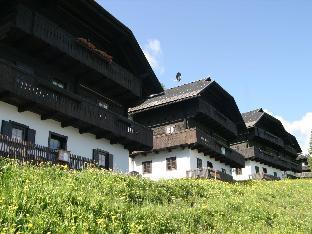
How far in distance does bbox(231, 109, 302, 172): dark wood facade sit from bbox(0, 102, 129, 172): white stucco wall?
2525 centimetres

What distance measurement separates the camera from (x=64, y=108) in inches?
826

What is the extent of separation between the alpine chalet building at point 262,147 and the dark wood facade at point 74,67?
74.0 ft

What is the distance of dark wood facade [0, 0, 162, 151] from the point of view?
763 inches

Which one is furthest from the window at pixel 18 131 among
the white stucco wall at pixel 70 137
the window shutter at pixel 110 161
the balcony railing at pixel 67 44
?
the window shutter at pixel 110 161

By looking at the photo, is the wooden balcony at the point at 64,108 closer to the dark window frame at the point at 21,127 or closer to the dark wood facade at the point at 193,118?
the dark window frame at the point at 21,127

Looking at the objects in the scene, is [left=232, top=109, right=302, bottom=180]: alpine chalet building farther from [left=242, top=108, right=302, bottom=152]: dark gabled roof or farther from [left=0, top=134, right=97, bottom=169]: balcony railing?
[left=0, top=134, right=97, bottom=169]: balcony railing

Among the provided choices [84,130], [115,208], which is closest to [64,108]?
[84,130]

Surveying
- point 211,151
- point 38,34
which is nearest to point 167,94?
point 211,151

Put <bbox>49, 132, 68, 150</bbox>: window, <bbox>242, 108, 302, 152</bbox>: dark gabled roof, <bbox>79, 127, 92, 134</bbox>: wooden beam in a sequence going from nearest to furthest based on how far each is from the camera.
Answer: <bbox>49, 132, 68, 150</bbox>: window < <bbox>79, 127, 92, 134</bbox>: wooden beam < <bbox>242, 108, 302, 152</bbox>: dark gabled roof

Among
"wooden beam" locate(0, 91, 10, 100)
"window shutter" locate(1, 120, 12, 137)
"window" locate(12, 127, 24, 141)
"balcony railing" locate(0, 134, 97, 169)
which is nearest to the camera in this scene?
"balcony railing" locate(0, 134, 97, 169)

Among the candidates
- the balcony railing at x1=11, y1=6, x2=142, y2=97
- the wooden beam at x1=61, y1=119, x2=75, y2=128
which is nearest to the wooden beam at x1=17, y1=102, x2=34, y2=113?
the wooden beam at x1=61, y1=119, x2=75, y2=128

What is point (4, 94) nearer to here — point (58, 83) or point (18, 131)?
point (18, 131)

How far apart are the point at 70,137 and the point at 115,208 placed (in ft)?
39.7

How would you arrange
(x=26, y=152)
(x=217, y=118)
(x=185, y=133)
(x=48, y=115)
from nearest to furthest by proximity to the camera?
(x=26, y=152) < (x=48, y=115) < (x=185, y=133) < (x=217, y=118)
